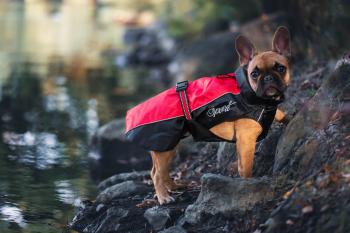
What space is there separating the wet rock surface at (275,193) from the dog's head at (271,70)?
0.60 metres

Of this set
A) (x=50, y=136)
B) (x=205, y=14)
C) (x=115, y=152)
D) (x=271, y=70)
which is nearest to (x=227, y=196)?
(x=271, y=70)

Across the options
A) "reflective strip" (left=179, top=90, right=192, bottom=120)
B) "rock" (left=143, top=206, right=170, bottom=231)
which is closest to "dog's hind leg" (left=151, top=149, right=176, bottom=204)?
"rock" (left=143, top=206, right=170, bottom=231)

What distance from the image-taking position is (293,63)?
16.2m

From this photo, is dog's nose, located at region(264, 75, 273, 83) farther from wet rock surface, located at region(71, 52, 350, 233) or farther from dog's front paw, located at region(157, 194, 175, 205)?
dog's front paw, located at region(157, 194, 175, 205)

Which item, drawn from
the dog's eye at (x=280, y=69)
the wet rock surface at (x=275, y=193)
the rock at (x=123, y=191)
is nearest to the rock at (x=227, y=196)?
the wet rock surface at (x=275, y=193)

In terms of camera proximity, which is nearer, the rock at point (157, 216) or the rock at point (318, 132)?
the rock at point (318, 132)

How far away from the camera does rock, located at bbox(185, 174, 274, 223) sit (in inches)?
284

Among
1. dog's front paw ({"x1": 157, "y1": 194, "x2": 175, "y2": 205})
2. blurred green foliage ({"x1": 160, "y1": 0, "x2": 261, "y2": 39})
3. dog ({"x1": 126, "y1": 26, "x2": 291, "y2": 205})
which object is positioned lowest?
dog's front paw ({"x1": 157, "y1": 194, "x2": 175, "y2": 205})

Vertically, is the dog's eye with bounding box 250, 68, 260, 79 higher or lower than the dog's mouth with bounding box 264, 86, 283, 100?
higher

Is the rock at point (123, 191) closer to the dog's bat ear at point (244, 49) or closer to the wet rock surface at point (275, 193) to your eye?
the wet rock surface at point (275, 193)

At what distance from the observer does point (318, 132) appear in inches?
301

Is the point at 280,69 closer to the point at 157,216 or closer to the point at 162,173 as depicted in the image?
the point at 162,173

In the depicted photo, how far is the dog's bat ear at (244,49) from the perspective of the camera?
309 inches

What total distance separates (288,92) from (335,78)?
3555mm
